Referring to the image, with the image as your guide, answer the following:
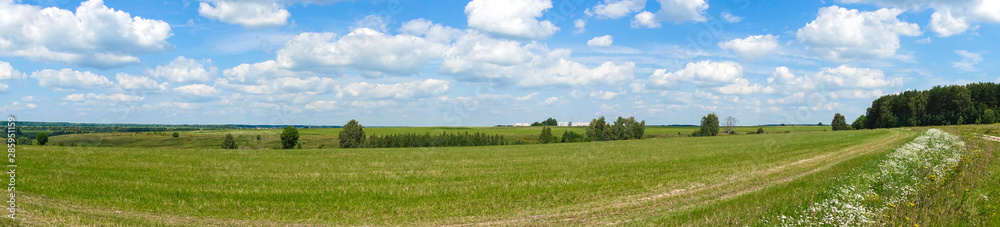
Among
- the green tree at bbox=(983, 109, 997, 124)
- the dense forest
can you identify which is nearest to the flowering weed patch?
the green tree at bbox=(983, 109, 997, 124)

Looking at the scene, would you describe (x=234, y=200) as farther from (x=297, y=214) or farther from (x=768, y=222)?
(x=768, y=222)

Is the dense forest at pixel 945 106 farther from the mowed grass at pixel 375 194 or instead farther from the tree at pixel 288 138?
the tree at pixel 288 138

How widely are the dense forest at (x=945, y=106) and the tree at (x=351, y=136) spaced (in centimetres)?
14135

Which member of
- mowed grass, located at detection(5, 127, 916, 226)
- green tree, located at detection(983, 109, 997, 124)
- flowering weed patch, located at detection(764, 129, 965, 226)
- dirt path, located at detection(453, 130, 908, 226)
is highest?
green tree, located at detection(983, 109, 997, 124)

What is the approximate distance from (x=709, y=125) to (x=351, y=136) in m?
105

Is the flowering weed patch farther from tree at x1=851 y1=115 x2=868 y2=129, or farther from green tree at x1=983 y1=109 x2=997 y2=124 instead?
tree at x1=851 y1=115 x2=868 y2=129

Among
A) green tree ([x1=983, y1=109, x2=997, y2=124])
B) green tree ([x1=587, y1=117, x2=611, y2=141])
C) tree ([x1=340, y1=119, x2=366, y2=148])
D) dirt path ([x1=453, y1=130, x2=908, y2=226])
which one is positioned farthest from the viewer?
green tree ([x1=587, y1=117, x2=611, y2=141])

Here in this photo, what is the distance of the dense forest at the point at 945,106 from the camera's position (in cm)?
10875

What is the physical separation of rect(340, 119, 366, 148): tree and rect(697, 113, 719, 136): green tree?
100405 millimetres

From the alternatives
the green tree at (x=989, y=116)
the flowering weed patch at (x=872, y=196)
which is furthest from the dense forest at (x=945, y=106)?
the flowering weed patch at (x=872, y=196)

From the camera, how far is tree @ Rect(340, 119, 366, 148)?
10358 cm

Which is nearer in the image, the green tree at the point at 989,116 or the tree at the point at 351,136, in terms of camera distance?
the green tree at the point at 989,116

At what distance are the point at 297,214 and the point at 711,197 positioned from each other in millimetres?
13177

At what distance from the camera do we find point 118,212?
12.4 metres
